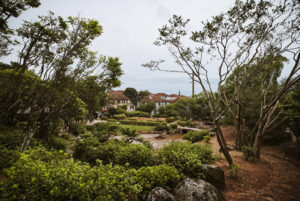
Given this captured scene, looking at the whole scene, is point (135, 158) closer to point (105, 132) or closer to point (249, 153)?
point (105, 132)

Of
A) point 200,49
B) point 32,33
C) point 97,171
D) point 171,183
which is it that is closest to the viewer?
point 97,171

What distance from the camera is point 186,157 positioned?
5.08 m

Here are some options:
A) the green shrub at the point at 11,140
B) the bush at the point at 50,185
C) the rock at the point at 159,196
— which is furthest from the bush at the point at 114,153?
the bush at the point at 50,185

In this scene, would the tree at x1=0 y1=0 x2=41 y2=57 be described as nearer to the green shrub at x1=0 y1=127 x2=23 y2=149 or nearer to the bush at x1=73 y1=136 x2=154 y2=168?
the green shrub at x1=0 y1=127 x2=23 y2=149

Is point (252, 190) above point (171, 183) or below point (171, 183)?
below

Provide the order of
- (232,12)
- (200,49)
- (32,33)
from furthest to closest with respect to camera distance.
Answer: (200,49) < (232,12) < (32,33)

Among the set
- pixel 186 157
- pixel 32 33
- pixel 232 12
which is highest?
pixel 232 12

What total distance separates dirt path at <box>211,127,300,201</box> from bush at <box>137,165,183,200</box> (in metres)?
1.96

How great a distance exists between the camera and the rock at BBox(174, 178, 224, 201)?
3492 millimetres

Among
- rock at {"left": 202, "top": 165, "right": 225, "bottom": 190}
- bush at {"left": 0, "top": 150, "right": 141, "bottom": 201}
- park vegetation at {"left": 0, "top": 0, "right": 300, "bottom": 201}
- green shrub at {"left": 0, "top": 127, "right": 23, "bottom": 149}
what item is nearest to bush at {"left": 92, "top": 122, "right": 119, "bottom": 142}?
park vegetation at {"left": 0, "top": 0, "right": 300, "bottom": 201}

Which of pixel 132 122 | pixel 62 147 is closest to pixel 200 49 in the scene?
pixel 62 147

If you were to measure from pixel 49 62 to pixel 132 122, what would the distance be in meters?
19.6

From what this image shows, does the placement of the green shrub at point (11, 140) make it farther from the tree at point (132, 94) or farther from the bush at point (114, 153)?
the tree at point (132, 94)

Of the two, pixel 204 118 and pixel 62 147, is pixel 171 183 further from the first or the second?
pixel 204 118
